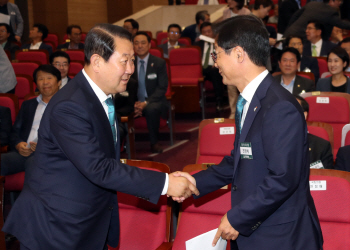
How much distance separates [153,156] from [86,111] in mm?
3100

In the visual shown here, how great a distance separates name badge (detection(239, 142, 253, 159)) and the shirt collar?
0.17 metres

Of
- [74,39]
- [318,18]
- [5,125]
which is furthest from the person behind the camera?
[74,39]

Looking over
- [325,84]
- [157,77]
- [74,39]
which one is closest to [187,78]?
[157,77]

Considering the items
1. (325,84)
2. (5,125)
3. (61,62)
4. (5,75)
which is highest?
(61,62)

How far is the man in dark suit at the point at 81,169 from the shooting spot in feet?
5.15

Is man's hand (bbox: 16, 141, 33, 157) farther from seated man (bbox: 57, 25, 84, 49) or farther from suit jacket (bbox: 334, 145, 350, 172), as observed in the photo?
seated man (bbox: 57, 25, 84, 49)

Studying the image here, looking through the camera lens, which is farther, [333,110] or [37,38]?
[37,38]

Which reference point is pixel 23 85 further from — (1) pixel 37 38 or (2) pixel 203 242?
(2) pixel 203 242

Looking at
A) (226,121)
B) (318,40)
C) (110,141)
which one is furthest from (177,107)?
(110,141)

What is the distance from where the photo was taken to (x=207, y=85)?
23.7 feet

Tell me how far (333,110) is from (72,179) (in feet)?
8.88

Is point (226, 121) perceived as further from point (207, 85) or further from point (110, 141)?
point (207, 85)

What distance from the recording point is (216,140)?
305cm

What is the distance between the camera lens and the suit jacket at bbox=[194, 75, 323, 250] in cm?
137
